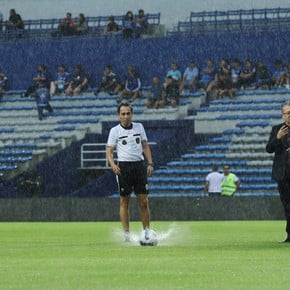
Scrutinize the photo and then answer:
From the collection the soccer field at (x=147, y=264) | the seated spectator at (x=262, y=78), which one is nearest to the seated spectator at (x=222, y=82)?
the seated spectator at (x=262, y=78)

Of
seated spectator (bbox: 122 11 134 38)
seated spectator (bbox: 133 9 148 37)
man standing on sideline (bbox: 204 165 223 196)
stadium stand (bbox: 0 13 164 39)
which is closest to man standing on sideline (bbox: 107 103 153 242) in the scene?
man standing on sideline (bbox: 204 165 223 196)

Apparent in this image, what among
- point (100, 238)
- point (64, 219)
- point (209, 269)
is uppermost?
point (209, 269)

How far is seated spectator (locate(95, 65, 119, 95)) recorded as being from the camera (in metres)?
42.5

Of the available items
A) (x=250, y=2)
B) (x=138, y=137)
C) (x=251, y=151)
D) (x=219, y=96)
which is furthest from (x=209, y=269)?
(x=250, y=2)

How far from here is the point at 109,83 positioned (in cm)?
4256

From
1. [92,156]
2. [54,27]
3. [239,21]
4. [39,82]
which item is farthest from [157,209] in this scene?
[54,27]

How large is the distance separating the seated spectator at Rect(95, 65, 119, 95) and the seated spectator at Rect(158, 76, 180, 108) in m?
2.59

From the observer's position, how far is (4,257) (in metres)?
13.9

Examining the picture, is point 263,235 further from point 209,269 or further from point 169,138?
point 169,138

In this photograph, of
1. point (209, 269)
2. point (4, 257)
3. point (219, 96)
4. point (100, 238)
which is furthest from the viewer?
point (219, 96)

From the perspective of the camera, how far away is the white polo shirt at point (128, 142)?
680 inches

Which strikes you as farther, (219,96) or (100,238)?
(219,96)

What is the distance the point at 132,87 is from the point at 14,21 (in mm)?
6216

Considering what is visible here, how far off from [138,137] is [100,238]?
2935mm
